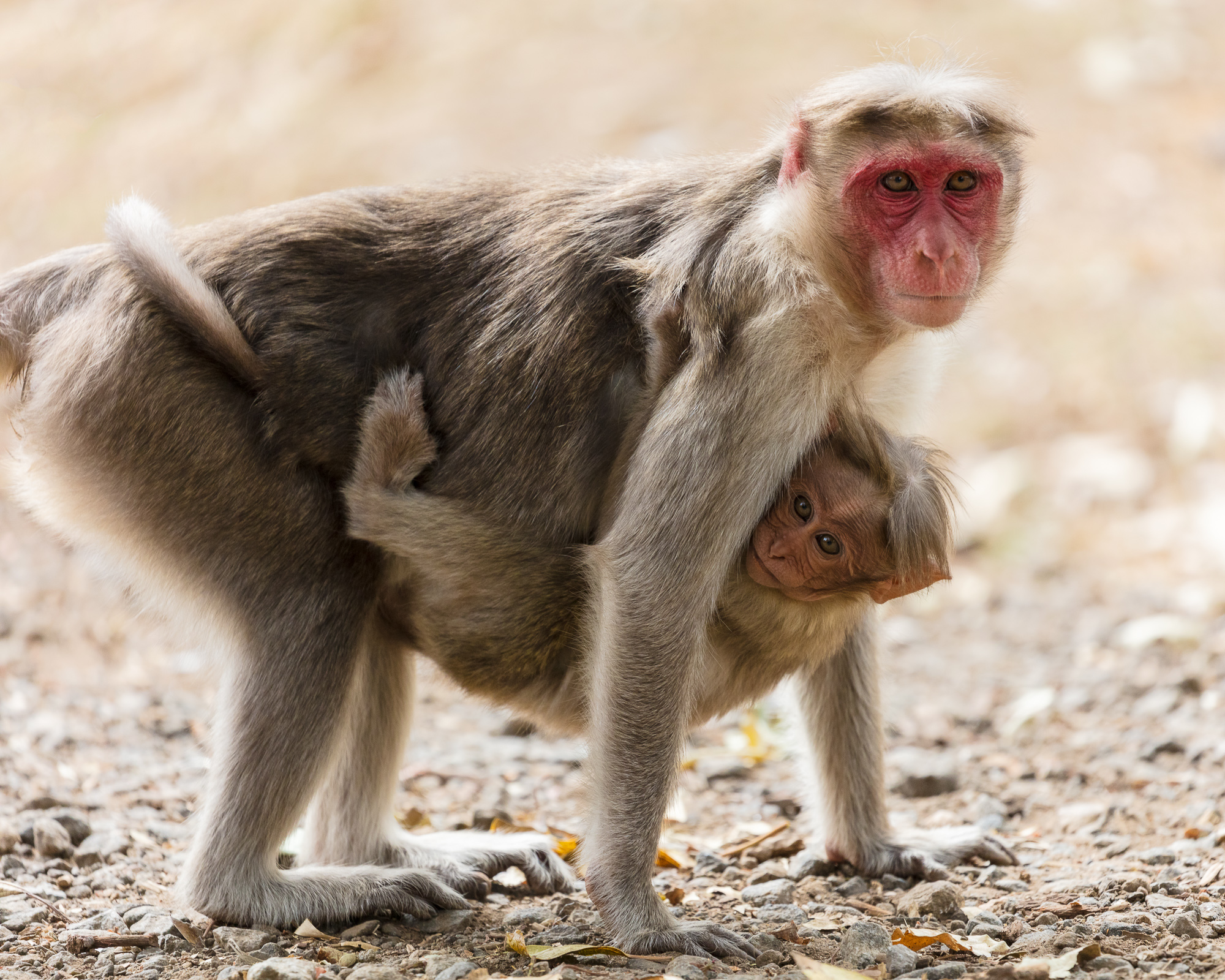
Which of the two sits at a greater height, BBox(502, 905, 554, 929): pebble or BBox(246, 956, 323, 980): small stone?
BBox(502, 905, 554, 929): pebble

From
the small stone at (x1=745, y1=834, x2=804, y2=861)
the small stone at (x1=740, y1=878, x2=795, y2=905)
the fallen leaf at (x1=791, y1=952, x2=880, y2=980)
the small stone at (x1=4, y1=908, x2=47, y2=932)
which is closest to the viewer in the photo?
the fallen leaf at (x1=791, y1=952, x2=880, y2=980)

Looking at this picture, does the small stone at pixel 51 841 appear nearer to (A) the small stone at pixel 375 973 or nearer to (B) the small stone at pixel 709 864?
(A) the small stone at pixel 375 973

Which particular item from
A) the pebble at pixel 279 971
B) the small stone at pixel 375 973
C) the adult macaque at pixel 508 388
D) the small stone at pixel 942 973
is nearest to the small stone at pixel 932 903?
the small stone at pixel 942 973

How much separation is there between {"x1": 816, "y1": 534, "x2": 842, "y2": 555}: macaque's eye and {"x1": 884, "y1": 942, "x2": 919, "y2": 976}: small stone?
49.2 inches

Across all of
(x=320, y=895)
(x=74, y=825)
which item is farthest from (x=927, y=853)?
(x=74, y=825)

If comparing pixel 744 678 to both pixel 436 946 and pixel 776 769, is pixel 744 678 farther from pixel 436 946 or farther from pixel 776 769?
pixel 776 769

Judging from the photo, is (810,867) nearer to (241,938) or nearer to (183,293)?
(241,938)

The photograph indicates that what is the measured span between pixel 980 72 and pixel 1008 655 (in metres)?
4.44

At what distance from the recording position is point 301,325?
16.5ft

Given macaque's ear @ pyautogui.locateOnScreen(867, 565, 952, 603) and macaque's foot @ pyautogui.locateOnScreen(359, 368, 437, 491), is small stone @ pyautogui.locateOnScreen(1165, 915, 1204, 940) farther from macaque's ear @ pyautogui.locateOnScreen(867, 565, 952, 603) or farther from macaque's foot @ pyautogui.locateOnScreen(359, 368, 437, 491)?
macaque's foot @ pyautogui.locateOnScreen(359, 368, 437, 491)

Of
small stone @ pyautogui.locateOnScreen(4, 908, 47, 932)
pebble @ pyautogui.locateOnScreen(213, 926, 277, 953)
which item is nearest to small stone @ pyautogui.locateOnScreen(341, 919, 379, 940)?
pebble @ pyautogui.locateOnScreen(213, 926, 277, 953)

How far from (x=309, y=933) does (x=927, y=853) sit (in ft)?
7.83

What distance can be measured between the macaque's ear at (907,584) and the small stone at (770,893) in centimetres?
120

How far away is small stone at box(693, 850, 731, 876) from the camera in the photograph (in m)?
5.71
